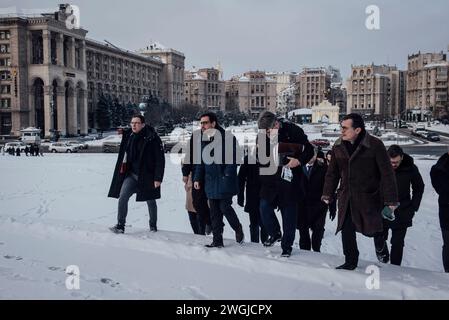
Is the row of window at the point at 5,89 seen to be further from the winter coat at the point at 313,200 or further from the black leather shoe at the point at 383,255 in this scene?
the black leather shoe at the point at 383,255

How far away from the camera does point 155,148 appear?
6.89 meters

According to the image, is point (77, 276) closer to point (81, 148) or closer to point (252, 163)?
point (252, 163)

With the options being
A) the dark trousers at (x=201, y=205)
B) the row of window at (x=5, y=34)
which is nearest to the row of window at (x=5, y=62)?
the row of window at (x=5, y=34)

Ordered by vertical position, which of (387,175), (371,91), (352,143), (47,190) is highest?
(371,91)

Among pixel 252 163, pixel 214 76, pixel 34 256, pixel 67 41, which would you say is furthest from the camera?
pixel 214 76

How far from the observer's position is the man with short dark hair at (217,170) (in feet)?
19.9

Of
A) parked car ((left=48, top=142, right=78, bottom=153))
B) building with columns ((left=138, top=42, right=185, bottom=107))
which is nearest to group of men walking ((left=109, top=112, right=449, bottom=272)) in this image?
parked car ((left=48, top=142, right=78, bottom=153))

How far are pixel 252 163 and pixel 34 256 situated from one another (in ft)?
9.52

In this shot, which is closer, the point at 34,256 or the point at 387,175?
the point at 387,175

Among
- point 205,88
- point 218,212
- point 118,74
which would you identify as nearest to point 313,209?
point 218,212

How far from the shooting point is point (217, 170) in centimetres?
607

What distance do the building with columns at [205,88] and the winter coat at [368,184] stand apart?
111707mm

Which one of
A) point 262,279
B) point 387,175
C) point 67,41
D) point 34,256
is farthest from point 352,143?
point 67,41

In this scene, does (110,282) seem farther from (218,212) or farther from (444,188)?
(444,188)
